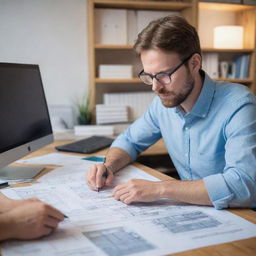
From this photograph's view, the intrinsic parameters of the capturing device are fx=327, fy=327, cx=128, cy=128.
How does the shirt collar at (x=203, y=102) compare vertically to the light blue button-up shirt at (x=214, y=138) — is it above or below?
above

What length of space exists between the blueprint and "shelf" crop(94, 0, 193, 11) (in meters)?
1.81

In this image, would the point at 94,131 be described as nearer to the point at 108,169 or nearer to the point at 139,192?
the point at 108,169

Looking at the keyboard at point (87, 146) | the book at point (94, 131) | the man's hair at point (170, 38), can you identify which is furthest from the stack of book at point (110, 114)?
the man's hair at point (170, 38)

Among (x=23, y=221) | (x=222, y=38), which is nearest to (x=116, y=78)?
(x=222, y=38)

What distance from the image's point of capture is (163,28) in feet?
3.93

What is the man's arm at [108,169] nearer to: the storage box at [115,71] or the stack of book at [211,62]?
the storage box at [115,71]

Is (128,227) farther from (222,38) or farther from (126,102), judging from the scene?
(222,38)

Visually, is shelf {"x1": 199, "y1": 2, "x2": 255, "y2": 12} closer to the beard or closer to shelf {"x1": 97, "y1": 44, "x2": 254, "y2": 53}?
shelf {"x1": 97, "y1": 44, "x2": 254, "y2": 53}

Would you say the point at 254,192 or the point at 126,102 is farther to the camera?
the point at 126,102

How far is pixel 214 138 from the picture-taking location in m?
1.26

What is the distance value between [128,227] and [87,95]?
209cm

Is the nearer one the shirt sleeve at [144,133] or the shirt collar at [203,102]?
the shirt collar at [203,102]

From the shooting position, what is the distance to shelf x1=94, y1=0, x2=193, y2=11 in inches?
99.0

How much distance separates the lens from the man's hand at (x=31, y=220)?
2.44ft
